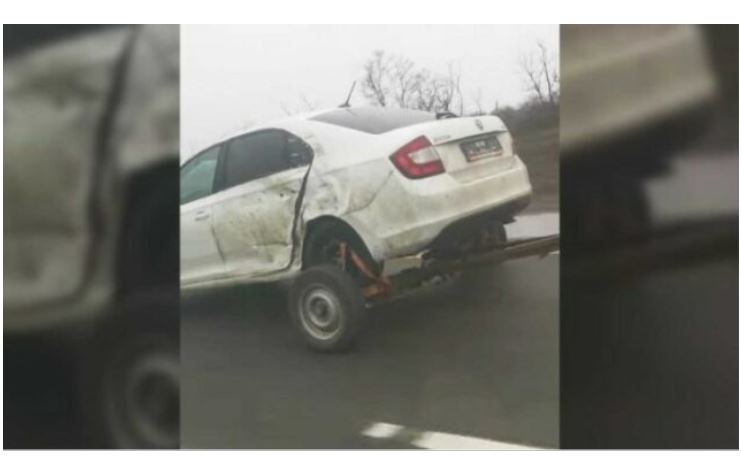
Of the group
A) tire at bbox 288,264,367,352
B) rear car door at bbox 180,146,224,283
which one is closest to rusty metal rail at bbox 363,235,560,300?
tire at bbox 288,264,367,352

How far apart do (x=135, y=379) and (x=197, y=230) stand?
0.90m

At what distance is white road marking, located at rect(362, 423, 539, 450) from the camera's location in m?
3.63

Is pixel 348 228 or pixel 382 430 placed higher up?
pixel 348 228

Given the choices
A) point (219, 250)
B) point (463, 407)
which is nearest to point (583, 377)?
point (463, 407)

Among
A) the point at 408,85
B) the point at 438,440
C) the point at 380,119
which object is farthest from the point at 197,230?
the point at 438,440

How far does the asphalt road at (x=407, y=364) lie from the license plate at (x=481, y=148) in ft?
1.95

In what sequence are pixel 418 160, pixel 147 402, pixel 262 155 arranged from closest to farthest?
pixel 418 160 → pixel 262 155 → pixel 147 402

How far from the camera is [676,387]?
3.64 meters

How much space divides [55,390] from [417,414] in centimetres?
201

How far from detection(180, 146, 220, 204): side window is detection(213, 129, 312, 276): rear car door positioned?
5 centimetres

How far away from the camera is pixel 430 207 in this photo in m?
3.52

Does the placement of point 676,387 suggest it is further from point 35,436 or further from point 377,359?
point 35,436

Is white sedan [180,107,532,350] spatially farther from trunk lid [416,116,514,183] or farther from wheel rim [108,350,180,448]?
wheel rim [108,350,180,448]

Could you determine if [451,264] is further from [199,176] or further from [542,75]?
[199,176]
